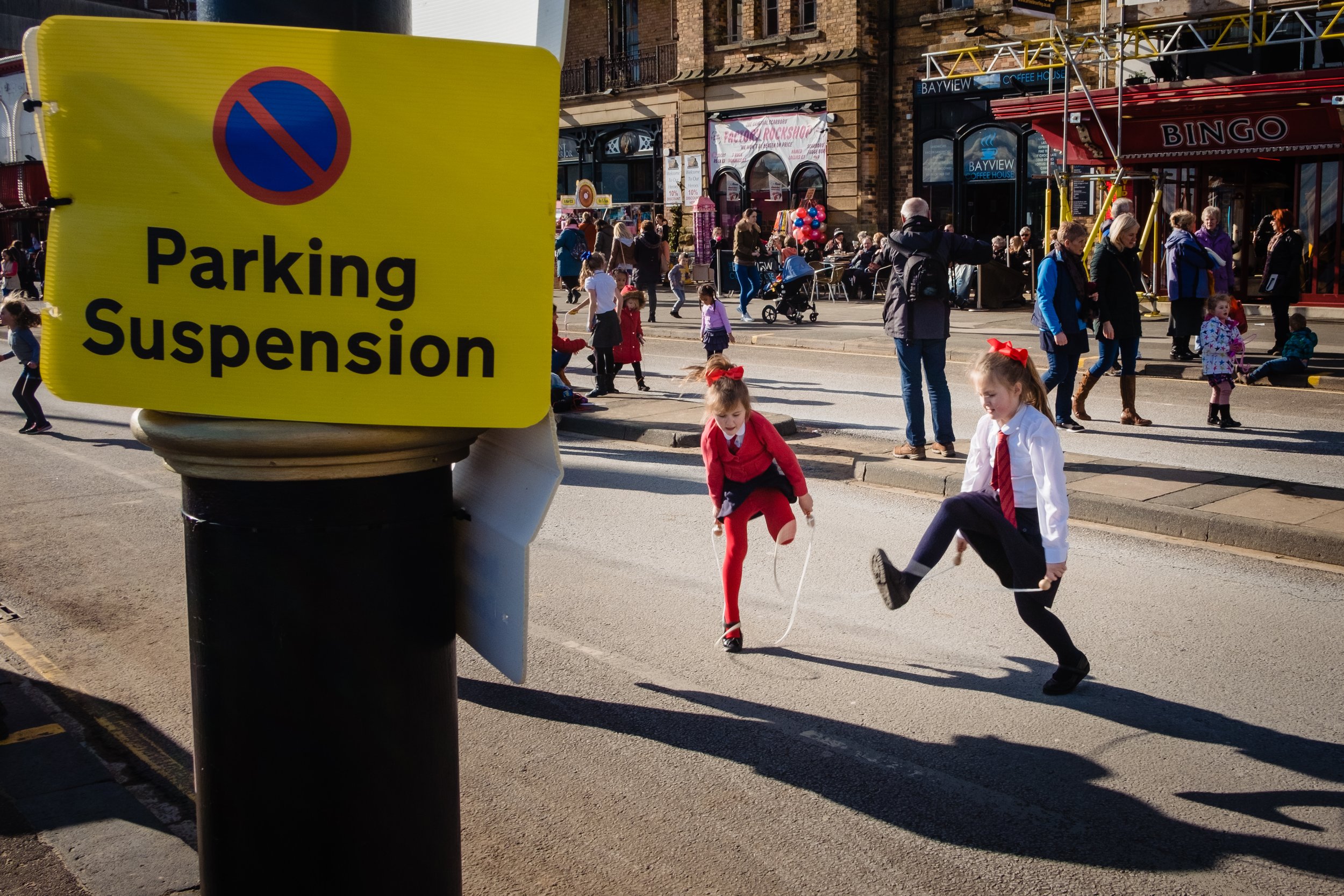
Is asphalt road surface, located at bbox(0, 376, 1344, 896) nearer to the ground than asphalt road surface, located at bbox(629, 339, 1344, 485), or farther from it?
nearer to the ground

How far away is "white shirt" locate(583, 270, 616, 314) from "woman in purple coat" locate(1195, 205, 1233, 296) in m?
6.83

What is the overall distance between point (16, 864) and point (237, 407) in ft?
7.75

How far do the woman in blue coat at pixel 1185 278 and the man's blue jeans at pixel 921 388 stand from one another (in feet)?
18.0

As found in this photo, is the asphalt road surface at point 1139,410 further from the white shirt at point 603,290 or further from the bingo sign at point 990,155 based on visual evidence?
the bingo sign at point 990,155

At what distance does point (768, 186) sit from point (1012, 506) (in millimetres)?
27442

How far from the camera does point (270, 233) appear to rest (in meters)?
2.21

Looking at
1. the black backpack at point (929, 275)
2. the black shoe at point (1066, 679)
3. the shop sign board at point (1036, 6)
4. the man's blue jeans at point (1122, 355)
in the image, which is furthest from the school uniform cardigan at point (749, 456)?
the shop sign board at point (1036, 6)

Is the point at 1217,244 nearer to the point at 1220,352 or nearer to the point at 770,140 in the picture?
the point at 1220,352

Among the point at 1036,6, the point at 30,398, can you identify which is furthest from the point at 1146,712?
the point at 1036,6

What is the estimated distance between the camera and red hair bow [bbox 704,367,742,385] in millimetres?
5590

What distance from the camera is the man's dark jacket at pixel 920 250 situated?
9.35m

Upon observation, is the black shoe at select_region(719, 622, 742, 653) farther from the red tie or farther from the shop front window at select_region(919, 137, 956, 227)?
the shop front window at select_region(919, 137, 956, 227)

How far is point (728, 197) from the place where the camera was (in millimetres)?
32812

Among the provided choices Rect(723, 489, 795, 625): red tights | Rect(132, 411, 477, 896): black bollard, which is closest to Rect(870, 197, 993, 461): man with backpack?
Rect(723, 489, 795, 625): red tights
